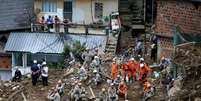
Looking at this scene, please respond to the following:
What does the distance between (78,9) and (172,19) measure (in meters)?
9.56

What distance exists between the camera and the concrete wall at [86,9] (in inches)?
1987

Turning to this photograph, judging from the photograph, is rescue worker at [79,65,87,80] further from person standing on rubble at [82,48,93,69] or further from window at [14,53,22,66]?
window at [14,53,22,66]

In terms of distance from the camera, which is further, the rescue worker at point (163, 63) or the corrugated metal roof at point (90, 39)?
the corrugated metal roof at point (90, 39)

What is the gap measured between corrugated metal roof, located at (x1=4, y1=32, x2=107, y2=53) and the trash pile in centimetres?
555

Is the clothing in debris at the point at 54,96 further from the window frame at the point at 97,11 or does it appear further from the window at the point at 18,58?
the window frame at the point at 97,11

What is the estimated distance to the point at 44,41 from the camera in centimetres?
4844

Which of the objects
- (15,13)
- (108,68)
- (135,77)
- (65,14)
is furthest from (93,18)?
(135,77)

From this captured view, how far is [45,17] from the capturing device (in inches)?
2002

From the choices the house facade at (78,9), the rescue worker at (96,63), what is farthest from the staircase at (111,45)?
the rescue worker at (96,63)

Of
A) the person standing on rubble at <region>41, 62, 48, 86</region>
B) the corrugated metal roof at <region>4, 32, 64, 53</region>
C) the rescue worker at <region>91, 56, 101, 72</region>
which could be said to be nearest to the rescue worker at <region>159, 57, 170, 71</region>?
the rescue worker at <region>91, 56, 101, 72</region>

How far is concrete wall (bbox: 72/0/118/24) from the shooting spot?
50469mm

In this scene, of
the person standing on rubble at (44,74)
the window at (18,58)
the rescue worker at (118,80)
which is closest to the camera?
the rescue worker at (118,80)

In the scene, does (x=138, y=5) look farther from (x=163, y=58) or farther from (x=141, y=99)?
(x=141, y=99)

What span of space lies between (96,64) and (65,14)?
33.7 feet
